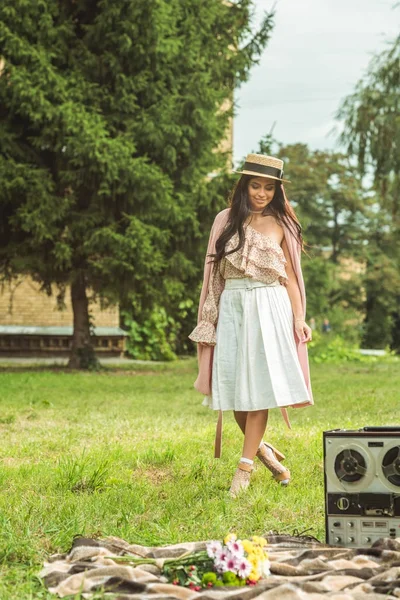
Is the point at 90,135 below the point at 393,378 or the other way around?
the other way around

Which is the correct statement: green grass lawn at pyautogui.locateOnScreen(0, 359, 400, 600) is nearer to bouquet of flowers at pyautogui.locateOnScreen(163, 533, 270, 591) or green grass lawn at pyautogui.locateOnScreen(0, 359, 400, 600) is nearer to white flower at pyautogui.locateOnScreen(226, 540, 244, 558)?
bouquet of flowers at pyautogui.locateOnScreen(163, 533, 270, 591)

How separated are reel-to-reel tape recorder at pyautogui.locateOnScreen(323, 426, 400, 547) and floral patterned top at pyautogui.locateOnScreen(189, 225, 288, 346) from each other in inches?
66.9

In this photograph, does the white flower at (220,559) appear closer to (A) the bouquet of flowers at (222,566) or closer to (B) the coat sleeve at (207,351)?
(A) the bouquet of flowers at (222,566)

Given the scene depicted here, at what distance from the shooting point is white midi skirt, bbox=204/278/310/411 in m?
5.80

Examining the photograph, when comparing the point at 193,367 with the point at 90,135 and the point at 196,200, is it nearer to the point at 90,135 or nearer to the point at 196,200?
the point at 196,200

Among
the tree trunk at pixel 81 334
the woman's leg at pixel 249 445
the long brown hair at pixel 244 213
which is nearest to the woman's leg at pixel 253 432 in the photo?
the woman's leg at pixel 249 445

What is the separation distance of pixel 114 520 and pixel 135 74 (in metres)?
12.0

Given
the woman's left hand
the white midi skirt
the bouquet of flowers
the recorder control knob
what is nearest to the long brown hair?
the white midi skirt

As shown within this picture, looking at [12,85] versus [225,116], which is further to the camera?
[225,116]

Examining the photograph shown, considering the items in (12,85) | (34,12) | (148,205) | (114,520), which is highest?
(34,12)

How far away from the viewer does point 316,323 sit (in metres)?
30.5

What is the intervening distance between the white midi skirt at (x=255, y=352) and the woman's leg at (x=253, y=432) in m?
0.14

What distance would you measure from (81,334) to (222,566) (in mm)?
13818

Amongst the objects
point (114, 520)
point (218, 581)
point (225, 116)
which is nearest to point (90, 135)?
point (225, 116)
